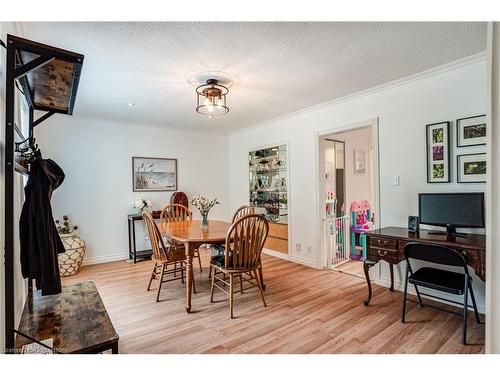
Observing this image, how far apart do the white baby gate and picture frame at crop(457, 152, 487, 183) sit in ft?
6.04

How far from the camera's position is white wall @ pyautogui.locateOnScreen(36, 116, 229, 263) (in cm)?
416

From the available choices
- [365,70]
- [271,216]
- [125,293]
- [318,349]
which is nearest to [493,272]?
[318,349]

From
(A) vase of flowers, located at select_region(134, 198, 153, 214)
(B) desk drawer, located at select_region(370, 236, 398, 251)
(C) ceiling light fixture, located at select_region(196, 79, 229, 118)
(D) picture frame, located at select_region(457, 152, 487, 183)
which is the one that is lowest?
(B) desk drawer, located at select_region(370, 236, 398, 251)

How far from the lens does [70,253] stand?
12.4 ft

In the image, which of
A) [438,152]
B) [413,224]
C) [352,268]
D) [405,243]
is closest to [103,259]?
[352,268]

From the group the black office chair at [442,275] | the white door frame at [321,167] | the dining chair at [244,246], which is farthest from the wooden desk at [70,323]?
the white door frame at [321,167]

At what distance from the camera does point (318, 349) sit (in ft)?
6.53

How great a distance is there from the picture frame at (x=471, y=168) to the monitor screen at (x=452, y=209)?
0.20 m

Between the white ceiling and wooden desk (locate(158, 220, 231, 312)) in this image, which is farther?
wooden desk (locate(158, 220, 231, 312))

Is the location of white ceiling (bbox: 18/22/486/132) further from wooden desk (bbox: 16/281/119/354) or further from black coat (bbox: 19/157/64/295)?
wooden desk (bbox: 16/281/119/354)

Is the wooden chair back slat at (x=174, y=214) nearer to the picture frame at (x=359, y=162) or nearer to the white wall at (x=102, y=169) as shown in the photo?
the white wall at (x=102, y=169)

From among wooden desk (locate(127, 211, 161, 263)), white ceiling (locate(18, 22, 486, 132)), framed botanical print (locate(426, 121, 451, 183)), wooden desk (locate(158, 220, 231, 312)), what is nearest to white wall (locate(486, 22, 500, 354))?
white ceiling (locate(18, 22, 486, 132))
